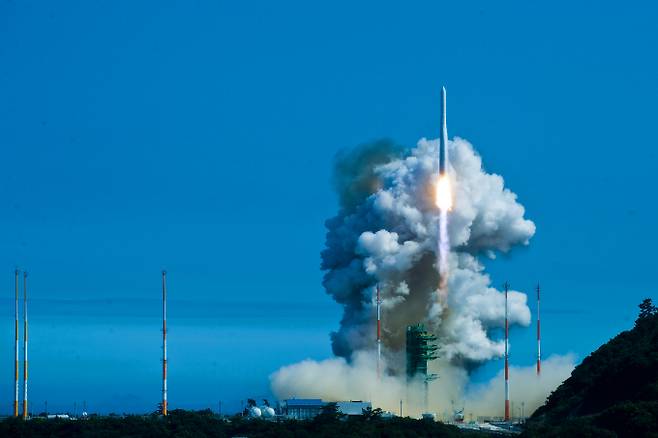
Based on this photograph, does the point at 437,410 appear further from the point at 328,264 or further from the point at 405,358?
the point at 328,264

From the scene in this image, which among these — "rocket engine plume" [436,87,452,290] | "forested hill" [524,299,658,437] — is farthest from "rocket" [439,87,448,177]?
"forested hill" [524,299,658,437]

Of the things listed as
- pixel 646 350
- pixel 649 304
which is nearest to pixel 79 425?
pixel 646 350

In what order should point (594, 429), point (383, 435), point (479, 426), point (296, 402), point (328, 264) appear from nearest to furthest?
point (594, 429), point (383, 435), point (479, 426), point (296, 402), point (328, 264)

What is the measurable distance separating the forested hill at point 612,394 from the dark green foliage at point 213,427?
23.5 ft

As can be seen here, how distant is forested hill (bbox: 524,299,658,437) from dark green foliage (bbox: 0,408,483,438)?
23.5 ft

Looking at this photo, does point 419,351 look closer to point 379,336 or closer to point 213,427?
point 379,336

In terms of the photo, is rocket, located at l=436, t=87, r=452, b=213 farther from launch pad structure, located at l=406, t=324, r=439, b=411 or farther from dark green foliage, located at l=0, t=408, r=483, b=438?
dark green foliage, located at l=0, t=408, r=483, b=438

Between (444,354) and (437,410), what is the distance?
13.7 feet

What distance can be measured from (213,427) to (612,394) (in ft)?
79.7

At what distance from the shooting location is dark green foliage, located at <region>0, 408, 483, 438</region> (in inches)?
3844

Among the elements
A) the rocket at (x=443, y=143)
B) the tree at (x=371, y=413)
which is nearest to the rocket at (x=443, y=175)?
the rocket at (x=443, y=143)

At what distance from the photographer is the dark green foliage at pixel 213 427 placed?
9764cm

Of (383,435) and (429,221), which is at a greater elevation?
(429,221)

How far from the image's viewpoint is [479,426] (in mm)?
107562
